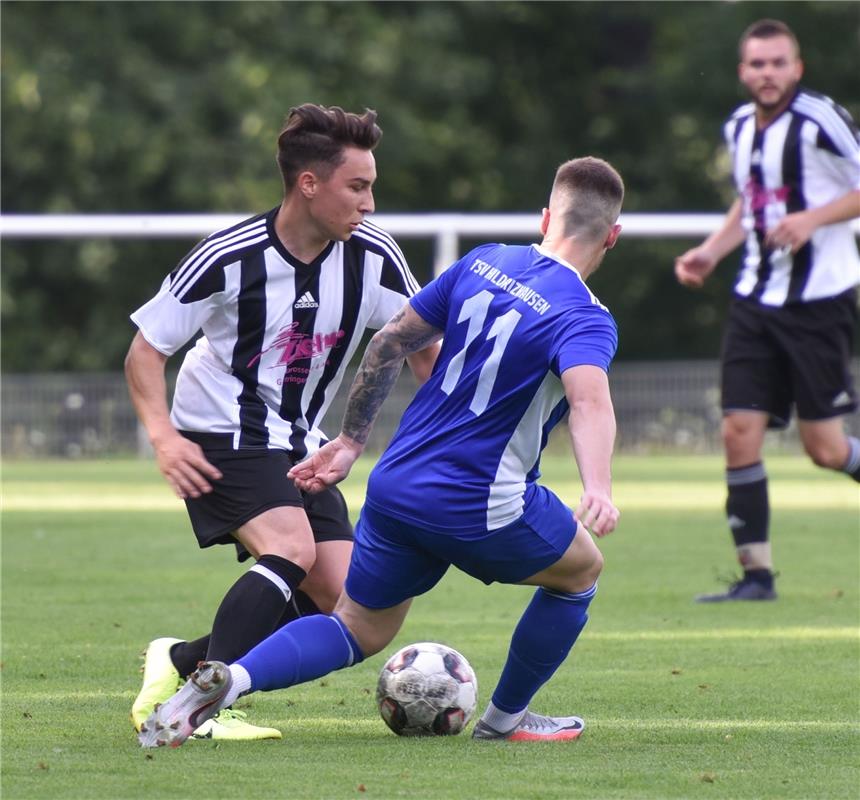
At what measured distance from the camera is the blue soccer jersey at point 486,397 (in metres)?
4.84

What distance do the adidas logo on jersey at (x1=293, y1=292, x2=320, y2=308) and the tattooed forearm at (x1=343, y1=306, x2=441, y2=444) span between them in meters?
0.39

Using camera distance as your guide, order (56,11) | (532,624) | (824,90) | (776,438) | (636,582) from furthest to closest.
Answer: (824,90)
(56,11)
(776,438)
(636,582)
(532,624)

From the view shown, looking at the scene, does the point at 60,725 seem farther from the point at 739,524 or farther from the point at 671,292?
the point at 671,292

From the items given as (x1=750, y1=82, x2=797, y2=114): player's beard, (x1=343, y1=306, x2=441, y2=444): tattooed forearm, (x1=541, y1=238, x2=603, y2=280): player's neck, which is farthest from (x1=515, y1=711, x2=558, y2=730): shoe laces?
(x1=750, y1=82, x2=797, y2=114): player's beard

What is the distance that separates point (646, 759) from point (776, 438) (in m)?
20.3

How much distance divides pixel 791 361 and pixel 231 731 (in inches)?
172

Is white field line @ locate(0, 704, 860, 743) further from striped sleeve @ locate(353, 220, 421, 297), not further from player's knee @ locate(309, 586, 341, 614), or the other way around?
striped sleeve @ locate(353, 220, 421, 297)

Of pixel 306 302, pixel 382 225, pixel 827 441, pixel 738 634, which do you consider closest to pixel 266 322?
pixel 306 302

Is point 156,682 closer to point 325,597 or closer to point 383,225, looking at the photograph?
point 325,597

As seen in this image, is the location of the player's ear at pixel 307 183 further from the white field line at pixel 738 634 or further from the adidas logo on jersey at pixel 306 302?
the white field line at pixel 738 634

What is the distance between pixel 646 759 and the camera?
4.82 metres

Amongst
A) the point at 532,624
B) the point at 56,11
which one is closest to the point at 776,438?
the point at 56,11

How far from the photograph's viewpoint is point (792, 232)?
8359mm

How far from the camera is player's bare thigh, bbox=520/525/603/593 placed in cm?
498
